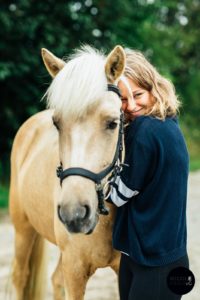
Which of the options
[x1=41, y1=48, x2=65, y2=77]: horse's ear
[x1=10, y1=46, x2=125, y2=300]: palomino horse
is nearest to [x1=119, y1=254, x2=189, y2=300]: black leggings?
[x1=10, y1=46, x2=125, y2=300]: palomino horse

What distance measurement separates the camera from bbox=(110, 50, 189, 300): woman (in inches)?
85.7

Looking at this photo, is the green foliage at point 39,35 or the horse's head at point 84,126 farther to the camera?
the green foliage at point 39,35

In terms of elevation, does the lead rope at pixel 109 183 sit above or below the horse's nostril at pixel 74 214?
above

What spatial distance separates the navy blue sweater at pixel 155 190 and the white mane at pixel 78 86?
0.27 meters

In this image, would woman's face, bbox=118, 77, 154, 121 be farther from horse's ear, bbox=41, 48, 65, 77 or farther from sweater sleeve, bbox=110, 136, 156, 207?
horse's ear, bbox=41, 48, 65, 77

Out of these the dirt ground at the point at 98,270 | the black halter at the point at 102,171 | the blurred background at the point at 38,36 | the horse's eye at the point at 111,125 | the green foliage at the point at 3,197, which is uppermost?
the blurred background at the point at 38,36

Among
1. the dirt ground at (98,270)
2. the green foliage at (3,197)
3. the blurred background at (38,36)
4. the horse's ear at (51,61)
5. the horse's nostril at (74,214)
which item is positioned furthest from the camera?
the blurred background at (38,36)

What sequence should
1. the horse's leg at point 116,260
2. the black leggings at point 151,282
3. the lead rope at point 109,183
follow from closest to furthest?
the lead rope at point 109,183
the black leggings at point 151,282
the horse's leg at point 116,260

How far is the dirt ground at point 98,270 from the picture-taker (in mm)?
4121

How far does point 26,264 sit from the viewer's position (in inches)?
154

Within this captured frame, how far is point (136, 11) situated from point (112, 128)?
26.2ft

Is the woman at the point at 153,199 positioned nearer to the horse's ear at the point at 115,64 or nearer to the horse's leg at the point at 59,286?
the horse's ear at the point at 115,64

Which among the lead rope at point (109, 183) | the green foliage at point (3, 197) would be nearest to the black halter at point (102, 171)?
the lead rope at point (109, 183)

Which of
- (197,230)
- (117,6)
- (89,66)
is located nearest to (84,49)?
(89,66)
